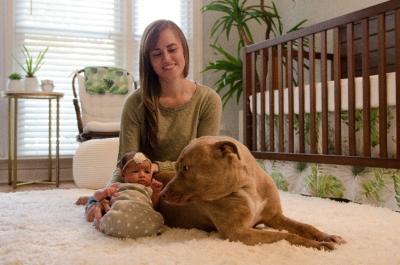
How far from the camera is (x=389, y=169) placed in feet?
6.79

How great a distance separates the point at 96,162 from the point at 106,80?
1.06 meters

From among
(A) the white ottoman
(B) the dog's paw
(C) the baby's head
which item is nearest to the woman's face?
(C) the baby's head

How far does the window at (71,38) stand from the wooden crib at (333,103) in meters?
1.41

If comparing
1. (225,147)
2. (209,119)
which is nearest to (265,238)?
(225,147)

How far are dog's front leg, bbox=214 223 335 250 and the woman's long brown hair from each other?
622 mm

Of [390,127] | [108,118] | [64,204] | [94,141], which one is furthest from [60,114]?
[390,127]

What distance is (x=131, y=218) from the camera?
4.56ft

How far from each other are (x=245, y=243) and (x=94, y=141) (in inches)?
75.9

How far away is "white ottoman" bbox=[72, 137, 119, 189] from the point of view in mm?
2930

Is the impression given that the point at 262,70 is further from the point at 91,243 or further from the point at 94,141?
the point at 91,243

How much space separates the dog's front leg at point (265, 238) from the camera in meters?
1.26

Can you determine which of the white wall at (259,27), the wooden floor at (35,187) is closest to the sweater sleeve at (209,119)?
the wooden floor at (35,187)

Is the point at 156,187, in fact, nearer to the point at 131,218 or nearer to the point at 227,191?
the point at 131,218

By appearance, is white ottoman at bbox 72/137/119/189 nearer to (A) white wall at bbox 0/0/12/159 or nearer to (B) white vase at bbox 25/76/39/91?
(B) white vase at bbox 25/76/39/91
